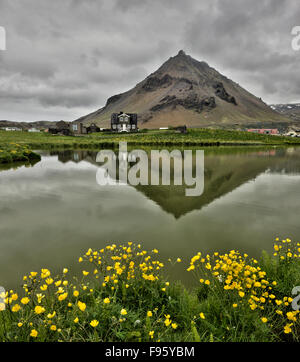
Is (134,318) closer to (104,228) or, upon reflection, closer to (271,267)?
(271,267)

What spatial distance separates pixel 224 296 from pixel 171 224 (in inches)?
193

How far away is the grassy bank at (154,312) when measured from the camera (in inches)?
118

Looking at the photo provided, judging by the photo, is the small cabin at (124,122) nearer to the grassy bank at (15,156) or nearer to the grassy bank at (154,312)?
the grassy bank at (15,156)

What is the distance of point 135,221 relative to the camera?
362 inches

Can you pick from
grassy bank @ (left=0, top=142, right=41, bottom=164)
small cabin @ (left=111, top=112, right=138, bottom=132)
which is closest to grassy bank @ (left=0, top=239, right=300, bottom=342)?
grassy bank @ (left=0, top=142, right=41, bottom=164)

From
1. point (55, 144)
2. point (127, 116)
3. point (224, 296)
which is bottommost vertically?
point (224, 296)

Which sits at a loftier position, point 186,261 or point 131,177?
point 131,177

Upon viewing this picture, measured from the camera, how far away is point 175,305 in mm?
4035

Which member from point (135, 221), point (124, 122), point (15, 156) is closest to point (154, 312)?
point (135, 221)

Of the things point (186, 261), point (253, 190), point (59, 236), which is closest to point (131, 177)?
point (253, 190)

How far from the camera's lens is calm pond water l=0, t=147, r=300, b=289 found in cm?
657

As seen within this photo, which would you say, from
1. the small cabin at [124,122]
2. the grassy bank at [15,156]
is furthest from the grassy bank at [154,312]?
the small cabin at [124,122]

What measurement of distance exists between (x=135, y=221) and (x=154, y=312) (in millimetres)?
5470

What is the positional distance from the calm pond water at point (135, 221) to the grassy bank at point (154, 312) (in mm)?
1410
